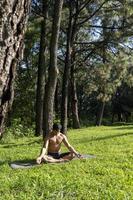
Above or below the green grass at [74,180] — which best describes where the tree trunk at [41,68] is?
above

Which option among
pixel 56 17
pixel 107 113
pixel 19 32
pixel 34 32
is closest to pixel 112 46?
pixel 34 32

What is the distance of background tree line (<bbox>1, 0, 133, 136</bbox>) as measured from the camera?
2402cm

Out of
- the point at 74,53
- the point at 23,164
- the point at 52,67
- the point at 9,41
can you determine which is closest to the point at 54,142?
the point at 23,164

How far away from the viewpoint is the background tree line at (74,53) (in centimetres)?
2402

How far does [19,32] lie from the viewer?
202cm

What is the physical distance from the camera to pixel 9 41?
1.96 meters

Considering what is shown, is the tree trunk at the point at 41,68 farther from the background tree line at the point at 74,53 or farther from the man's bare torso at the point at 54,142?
the man's bare torso at the point at 54,142

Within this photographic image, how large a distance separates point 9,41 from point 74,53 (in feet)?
101

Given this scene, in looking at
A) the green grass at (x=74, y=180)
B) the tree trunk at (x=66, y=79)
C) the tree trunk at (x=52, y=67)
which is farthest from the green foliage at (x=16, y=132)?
the green grass at (x=74, y=180)

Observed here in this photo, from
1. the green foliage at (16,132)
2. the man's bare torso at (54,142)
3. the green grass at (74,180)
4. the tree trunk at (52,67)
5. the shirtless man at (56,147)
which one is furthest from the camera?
the green foliage at (16,132)

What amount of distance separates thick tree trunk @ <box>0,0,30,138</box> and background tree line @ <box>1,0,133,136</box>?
16.2m

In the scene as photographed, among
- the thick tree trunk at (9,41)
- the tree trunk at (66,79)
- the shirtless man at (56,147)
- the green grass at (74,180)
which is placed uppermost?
the tree trunk at (66,79)

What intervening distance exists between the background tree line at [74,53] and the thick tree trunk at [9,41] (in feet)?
53.3

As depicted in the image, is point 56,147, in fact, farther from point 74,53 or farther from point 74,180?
point 74,53
